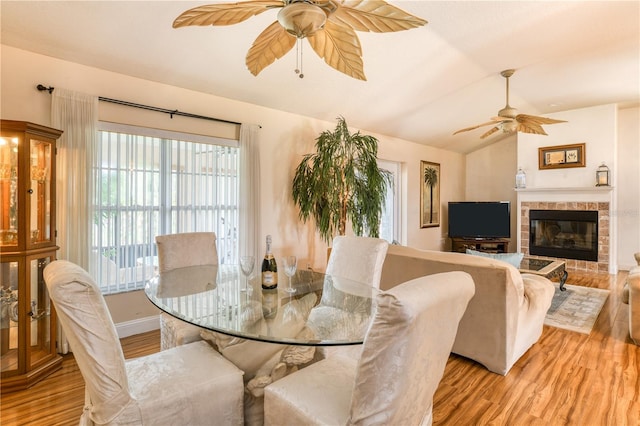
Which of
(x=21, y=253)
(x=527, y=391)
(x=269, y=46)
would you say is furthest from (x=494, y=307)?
(x=21, y=253)

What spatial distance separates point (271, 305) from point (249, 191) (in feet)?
7.01

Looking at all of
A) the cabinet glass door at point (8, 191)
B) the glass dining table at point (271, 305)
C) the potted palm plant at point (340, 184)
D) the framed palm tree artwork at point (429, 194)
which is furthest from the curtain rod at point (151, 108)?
the framed palm tree artwork at point (429, 194)

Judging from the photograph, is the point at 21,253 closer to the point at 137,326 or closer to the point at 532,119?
the point at 137,326

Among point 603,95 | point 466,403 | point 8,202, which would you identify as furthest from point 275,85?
point 603,95

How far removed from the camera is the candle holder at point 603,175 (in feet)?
18.3

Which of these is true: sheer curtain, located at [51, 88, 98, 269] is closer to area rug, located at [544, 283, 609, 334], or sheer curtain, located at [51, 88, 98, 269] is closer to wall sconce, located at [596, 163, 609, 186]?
area rug, located at [544, 283, 609, 334]

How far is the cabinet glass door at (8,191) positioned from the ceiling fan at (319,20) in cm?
168

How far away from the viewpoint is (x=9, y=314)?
2.29 meters

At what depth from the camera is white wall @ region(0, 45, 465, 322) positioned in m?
2.58

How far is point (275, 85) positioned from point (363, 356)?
3.22 m

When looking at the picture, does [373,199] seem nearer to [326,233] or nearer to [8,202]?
[326,233]

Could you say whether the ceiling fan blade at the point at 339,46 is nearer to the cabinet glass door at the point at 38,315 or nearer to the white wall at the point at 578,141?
the cabinet glass door at the point at 38,315

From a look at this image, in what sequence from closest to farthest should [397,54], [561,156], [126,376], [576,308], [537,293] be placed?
[126,376]
[537,293]
[397,54]
[576,308]
[561,156]

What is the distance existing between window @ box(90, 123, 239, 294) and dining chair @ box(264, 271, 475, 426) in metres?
2.37
